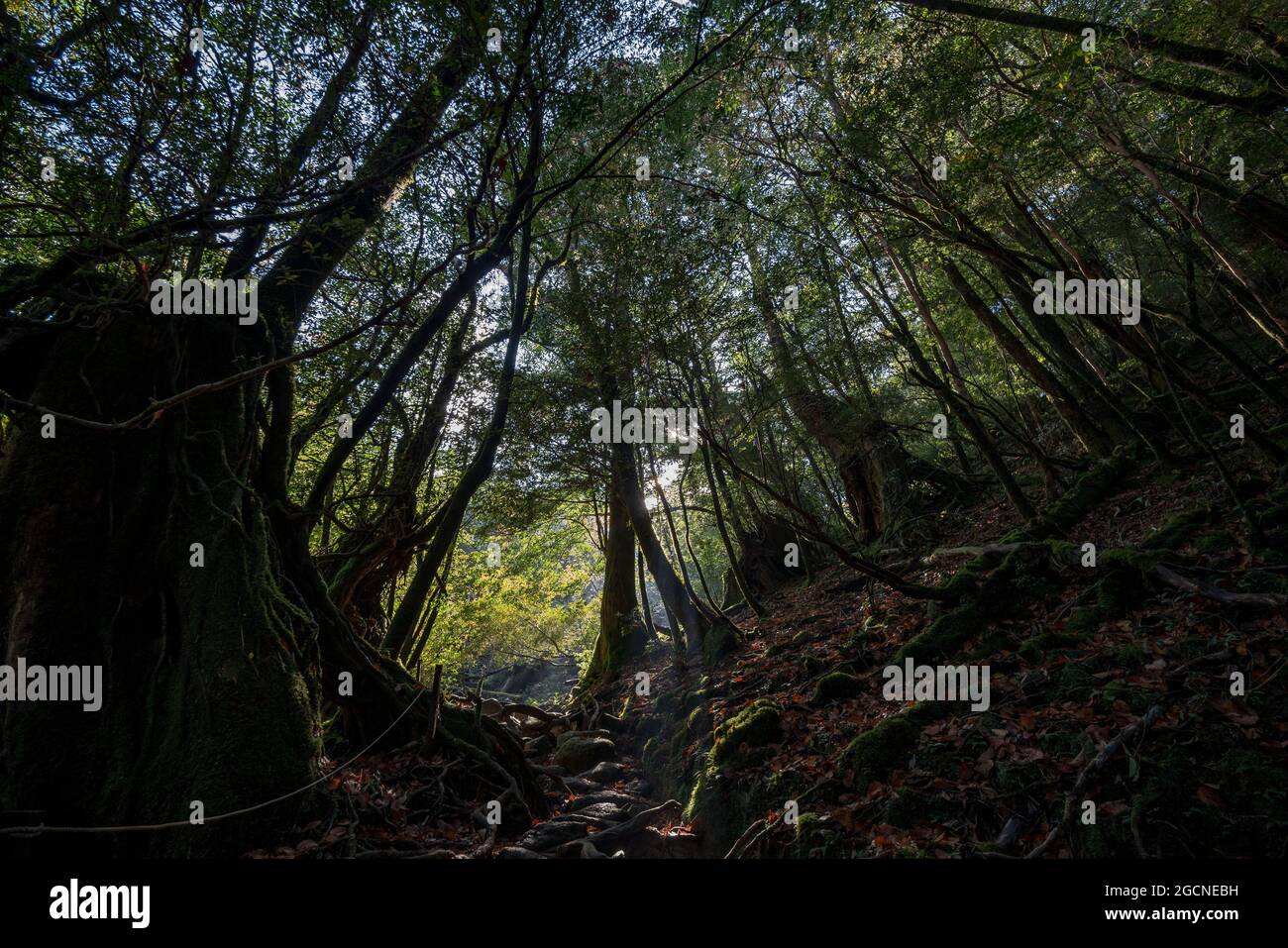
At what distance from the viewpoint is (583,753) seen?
854cm

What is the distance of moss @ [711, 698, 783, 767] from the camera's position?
597 centimetres

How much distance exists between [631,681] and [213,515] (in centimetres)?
1009

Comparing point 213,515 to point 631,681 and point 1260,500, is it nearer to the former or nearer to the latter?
point 631,681

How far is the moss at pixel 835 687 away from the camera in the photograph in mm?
6348
